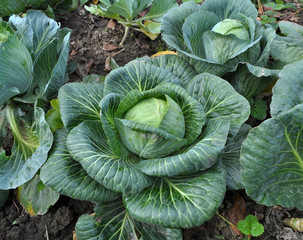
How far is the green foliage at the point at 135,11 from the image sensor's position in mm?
3172

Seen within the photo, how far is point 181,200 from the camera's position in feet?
6.13

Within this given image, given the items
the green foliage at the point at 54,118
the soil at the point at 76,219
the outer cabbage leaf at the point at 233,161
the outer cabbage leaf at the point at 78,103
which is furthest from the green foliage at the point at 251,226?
the green foliage at the point at 54,118

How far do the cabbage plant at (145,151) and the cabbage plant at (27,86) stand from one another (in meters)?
0.25

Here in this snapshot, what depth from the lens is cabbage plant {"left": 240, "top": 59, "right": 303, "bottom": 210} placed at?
1.62m

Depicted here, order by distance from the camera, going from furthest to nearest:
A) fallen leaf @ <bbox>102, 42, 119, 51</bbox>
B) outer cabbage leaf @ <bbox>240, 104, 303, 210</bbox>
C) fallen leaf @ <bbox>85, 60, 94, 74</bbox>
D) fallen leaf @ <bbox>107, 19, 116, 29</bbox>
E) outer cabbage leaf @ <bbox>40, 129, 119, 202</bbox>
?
fallen leaf @ <bbox>107, 19, 116, 29</bbox>
fallen leaf @ <bbox>102, 42, 119, 51</bbox>
fallen leaf @ <bbox>85, 60, 94, 74</bbox>
outer cabbage leaf @ <bbox>40, 129, 119, 202</bbox>
outer cabbage leaf @ <bbox>240, 104, 303, 210</bbox>

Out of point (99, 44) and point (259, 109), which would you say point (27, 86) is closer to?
point (99, 44)

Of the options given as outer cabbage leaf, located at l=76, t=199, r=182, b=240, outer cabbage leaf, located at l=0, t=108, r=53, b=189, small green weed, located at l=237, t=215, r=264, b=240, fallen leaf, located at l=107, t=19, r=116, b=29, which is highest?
fallen leaf, located at l=107, t=19, r=116, b=29

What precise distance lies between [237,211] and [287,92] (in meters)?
1.00

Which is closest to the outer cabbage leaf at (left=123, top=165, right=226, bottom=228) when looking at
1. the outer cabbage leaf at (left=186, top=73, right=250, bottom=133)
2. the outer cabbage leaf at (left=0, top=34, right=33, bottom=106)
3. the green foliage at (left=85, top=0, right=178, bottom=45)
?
the outer cabbage leaf at (left=186, top=73, right=250, bottom=133)

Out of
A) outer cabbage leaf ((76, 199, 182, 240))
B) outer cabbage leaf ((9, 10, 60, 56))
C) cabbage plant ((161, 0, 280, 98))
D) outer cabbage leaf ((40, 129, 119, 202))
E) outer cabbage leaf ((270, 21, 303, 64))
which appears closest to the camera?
outer cabbage leaf ((40, 129, 119, 202))

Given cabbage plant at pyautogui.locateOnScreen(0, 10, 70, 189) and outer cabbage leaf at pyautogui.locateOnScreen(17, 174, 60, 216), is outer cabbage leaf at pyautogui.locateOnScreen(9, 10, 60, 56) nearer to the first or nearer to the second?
cabbage plant at pyautogui.locateOnScreen(0, 10, 70, 189)

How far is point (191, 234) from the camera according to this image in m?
2.27

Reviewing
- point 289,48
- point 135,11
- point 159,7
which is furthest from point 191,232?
point 159,7

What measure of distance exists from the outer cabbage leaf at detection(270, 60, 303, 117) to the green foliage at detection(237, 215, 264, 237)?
30.3 inches
